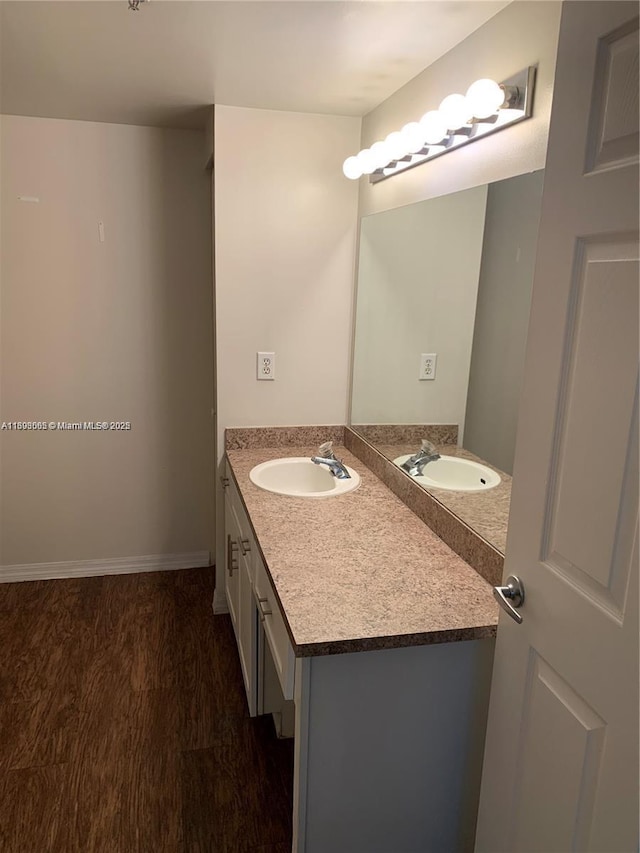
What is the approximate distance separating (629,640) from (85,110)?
274cm

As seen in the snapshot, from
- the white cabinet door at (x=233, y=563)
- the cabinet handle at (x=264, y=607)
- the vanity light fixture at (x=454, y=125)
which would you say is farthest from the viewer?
the white cabinet door at (x=233, y=563)

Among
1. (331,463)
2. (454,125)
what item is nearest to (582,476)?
(454,125)

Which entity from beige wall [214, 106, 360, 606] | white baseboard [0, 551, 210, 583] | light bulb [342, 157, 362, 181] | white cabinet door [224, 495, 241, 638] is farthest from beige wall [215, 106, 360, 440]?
white baseboard [0, 551, 210, 583]

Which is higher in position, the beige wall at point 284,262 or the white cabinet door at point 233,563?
the beige wall at point 284,262

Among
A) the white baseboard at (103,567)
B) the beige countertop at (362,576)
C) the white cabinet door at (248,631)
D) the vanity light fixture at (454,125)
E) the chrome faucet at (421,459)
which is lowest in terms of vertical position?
the white baseboard at (103,567)

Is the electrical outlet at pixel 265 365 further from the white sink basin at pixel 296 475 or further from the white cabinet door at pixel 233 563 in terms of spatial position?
the white cabinet door at pixel 233 563

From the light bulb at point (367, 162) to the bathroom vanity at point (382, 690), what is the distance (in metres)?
1.35

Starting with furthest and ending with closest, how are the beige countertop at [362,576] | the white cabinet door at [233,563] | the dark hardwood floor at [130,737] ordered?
the white cabinet door at [233,563] → the dark hardwood floor at [130,737] → the beige countertop at [362,576]

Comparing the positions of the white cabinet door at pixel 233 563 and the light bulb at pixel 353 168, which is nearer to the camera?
the light bulb at pixel 353 168

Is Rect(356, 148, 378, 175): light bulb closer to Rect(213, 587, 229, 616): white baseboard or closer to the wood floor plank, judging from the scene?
Rect(213, 587, 229, 616): white baseboard

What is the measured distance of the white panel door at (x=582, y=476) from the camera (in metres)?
0.90

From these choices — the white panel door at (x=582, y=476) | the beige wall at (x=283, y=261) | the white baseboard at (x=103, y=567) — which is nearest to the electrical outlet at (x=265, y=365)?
the beige wall at (x=283, y=261)

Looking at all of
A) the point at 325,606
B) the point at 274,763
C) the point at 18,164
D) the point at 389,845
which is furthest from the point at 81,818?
the point at 18,164

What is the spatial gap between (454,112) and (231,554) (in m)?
1.75
